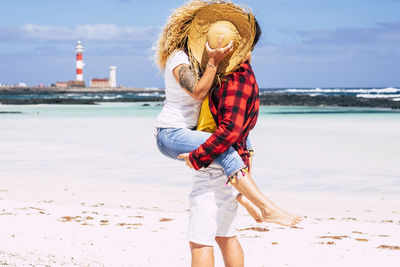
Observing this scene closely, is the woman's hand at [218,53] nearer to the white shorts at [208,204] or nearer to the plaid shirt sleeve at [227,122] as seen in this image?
the plaid shirt sleeve at [227,122]

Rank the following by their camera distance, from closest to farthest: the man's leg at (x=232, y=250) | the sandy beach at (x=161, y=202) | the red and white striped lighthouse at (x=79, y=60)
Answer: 1. the man's leg at (x=232, y=250)
2. the sandy beach at (x=161, y=202)
3. the red and white striped lighthouse at (x=79, y=60)

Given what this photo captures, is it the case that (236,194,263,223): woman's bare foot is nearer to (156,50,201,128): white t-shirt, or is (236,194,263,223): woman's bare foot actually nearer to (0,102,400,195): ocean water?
(156,50,201,128): white t-shirt

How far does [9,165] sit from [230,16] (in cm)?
920

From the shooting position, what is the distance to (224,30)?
2.66 meters

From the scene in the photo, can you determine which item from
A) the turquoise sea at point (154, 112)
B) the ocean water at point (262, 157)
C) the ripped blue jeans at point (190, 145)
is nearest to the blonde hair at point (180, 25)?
the ripped blue jeans at point (190, 145)

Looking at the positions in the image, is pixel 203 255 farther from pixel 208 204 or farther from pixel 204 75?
pixel 204 75

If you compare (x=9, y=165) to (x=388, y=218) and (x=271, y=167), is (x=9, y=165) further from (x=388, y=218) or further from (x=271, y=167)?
(x=388, y=218)

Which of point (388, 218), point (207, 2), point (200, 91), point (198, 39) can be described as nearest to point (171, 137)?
point (200, 91)

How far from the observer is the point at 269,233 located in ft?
17.6

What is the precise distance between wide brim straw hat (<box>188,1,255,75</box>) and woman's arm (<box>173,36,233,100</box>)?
4cm

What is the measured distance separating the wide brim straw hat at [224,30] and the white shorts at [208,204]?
1.80ft

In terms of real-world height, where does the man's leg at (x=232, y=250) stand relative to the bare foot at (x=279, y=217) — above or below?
below

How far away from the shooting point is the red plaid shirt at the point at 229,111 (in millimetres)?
2572

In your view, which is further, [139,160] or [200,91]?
[139,160]
